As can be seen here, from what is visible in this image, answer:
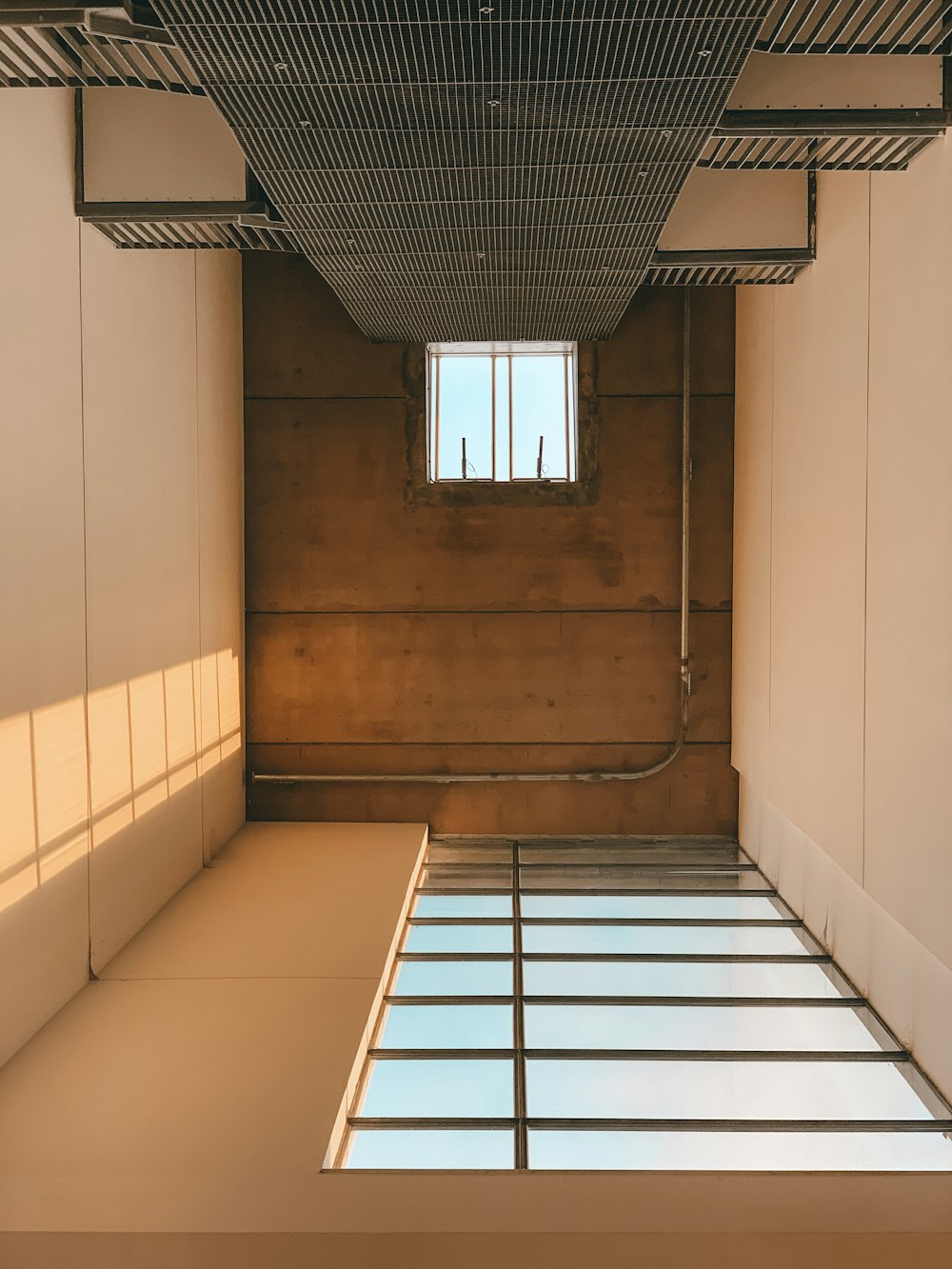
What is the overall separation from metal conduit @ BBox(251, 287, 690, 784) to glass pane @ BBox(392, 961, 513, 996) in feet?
8.49

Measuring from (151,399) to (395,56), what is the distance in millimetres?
2955

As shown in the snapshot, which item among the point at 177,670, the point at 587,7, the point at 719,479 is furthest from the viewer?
the point at 719,479

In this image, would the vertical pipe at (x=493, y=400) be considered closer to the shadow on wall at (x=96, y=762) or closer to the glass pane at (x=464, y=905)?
the shadow on wall at (x=96, y=762)

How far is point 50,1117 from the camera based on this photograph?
11.6 feet

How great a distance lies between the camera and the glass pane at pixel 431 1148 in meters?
3.50

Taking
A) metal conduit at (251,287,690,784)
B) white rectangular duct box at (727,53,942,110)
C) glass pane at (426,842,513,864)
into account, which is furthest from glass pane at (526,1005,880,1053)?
white rectangular duct box at (727,53,942,110)

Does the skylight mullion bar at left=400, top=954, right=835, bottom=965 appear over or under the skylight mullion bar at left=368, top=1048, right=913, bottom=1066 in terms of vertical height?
over

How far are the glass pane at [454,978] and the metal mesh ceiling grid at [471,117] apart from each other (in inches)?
145

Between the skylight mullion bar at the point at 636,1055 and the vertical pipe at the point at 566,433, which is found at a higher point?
the vertical pipe at the point at 566,433

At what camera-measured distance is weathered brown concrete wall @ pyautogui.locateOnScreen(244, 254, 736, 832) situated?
7.58 meters

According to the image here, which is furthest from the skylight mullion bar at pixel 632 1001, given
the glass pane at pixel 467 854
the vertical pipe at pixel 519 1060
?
the glass pane at pixel 467 854

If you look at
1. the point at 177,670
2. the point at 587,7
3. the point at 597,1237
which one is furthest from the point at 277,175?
the point at 597,1237

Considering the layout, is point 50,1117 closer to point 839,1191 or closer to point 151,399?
point 839,1191

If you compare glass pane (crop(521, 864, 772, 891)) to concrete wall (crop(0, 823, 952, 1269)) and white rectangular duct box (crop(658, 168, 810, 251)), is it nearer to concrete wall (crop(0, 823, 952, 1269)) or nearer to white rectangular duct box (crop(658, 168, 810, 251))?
concrete wall (crop(0, 823, 952, 1269))
